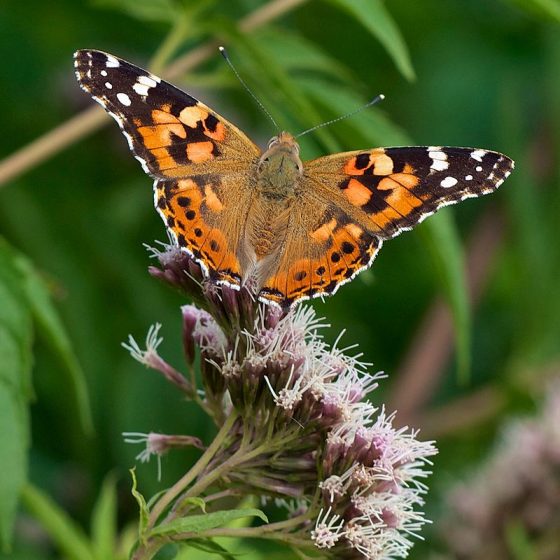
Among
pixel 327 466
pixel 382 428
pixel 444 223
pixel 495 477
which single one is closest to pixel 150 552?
pixel 327 466

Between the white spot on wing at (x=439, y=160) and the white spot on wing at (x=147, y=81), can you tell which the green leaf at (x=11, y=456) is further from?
the white spot on wing at (x=439, y=160)

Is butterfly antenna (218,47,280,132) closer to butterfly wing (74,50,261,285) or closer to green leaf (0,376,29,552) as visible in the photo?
butterfly wing (74,50,261,285)

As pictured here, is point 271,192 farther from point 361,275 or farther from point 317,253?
point 361,275

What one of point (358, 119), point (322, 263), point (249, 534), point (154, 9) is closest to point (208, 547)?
point (249, 534)

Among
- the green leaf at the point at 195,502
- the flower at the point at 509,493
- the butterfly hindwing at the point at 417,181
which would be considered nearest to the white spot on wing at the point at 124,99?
the butterfly hindwing at the point at 417,181

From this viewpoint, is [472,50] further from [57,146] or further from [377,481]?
[377,481]

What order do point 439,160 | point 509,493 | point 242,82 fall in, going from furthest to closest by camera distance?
1. point 509,493
2. point 242,82
3. point 439,160
